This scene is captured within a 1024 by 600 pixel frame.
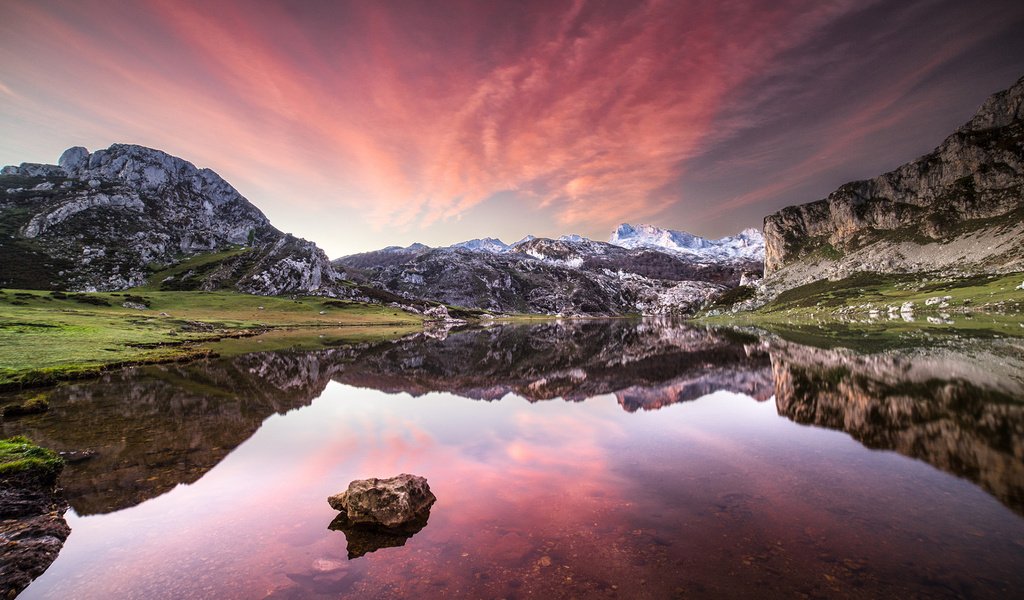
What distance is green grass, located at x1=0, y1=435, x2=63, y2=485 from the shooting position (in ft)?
55.2

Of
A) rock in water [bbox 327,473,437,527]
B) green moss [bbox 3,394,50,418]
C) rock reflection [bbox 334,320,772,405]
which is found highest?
rock in water [bbox 327,473,437,527]

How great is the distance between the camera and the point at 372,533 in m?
13.6

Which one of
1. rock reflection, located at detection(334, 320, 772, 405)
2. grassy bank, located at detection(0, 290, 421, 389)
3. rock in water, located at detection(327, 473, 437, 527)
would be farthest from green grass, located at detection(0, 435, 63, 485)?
grassy bank, located at detection(0, 290, 421, 389)

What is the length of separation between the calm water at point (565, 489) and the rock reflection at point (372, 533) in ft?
0.45

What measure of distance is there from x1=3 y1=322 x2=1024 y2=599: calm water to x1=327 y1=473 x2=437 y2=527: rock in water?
74 cm

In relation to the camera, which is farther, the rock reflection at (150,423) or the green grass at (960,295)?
the green grass at (960,295)

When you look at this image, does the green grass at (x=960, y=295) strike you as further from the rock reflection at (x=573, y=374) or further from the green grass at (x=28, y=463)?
the green grass at (x=28, y=463)

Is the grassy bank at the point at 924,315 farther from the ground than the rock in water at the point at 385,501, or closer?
farther from the ground

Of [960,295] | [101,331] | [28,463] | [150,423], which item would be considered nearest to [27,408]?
[150,423]

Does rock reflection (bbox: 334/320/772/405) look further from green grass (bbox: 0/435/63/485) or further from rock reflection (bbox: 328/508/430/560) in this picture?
green grass (bbox: 0/435/63/485)

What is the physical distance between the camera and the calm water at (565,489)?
35.1ft

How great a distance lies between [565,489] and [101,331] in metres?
95.7

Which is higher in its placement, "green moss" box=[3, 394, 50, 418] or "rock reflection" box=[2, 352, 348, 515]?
"green moss" box=[3, 394, 50, 418]

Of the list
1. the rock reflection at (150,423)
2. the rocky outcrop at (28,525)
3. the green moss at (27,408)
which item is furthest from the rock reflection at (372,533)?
the green moss at (27,408)
